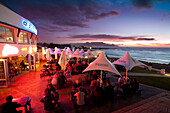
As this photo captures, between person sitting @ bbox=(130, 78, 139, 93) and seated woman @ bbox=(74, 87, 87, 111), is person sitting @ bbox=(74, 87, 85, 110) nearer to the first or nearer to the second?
seated woman @ bbox=(74, 87, 87, 111)

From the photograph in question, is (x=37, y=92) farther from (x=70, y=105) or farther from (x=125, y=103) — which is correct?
(x=125, y=103)

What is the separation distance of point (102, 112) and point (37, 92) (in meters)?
4.89

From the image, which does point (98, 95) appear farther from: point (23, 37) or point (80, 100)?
point (23, 37)

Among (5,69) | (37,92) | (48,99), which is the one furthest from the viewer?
(5,69)

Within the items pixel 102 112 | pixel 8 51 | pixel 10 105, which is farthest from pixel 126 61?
pixel 8 51

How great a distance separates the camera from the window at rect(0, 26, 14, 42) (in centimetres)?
806

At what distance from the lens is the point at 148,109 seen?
457 centimetres

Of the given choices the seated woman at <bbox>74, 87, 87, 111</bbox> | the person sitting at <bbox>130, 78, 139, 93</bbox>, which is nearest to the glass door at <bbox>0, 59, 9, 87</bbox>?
the seated woman at <bbox>74, 87, 87, 111</bbox>

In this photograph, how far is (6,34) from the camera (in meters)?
8.51

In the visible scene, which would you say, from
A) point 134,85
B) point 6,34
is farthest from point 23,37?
point 134,85

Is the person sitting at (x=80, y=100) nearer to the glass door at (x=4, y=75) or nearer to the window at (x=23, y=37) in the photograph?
the glass door at (x=4, y=75)

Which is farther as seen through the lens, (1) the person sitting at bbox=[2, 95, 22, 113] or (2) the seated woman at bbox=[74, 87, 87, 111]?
(2) the seated woman at bbox=[74, 87, 87, 111]

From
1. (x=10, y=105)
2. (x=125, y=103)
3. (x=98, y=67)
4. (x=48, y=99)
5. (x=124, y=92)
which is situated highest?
(x=98, y=67)

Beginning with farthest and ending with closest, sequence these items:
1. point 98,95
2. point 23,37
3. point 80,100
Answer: point 23,37, point 98,95, point 80,100
